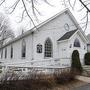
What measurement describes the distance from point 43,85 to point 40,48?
12.0 metres

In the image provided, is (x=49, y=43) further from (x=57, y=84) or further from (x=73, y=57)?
(x=57, y=84)

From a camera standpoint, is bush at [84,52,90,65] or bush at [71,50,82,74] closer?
bush at [71,50,82,74]

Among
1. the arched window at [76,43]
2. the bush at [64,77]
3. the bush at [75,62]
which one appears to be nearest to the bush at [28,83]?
the bush at [64,77]

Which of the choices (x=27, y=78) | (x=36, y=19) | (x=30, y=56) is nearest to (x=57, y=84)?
(x=27, y=78)

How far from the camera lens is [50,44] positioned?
80.5 ft

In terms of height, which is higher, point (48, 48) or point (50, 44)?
point (50, 44)

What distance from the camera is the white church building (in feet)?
75.9

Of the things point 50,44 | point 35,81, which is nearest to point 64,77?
point 35,81

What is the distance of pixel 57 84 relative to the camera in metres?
13.7

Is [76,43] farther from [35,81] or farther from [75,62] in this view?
[35,81]

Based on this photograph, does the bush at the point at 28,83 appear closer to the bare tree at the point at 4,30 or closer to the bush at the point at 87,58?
the bush at the point at 87,58

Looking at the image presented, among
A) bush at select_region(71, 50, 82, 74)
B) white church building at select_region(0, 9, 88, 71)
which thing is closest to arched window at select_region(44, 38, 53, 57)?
white church building at select_region(0, 9, 88, 71)

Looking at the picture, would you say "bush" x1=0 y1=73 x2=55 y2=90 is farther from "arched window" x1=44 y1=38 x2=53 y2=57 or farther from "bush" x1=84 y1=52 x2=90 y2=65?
"bush" x1=84 y1=52 x2=90 y2=65

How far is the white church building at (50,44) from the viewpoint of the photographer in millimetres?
23125
